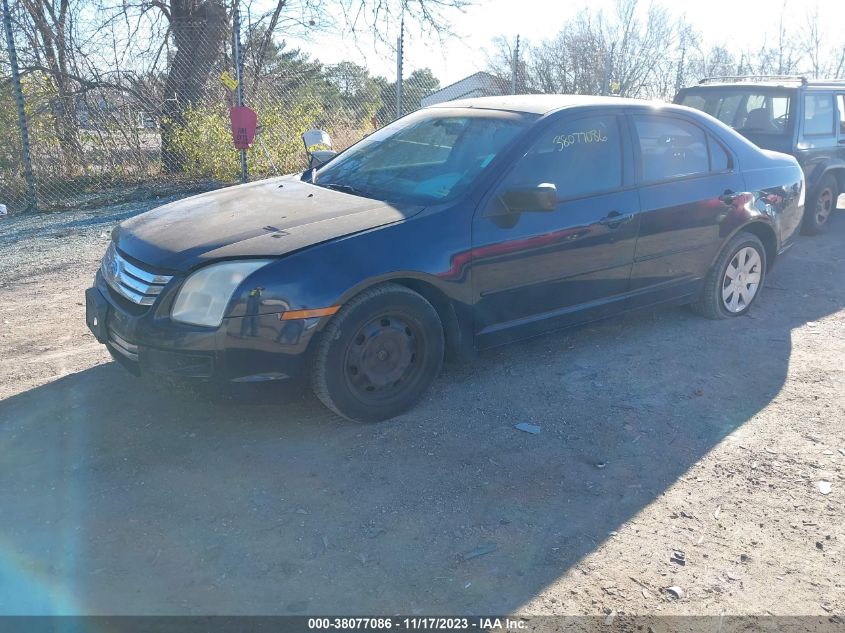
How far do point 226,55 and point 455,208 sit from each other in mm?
9372

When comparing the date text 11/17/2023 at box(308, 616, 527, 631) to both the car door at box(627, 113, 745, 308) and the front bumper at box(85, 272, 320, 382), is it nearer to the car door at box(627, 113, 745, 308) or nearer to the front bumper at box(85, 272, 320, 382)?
the front bumper at box(85, 272, 320, 382)

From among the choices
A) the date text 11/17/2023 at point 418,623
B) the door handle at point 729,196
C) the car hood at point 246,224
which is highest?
the car hood at point 246,224

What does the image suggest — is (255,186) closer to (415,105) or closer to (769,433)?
(769,433)

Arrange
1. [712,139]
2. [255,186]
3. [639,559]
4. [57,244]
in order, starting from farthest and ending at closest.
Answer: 1. [57,244]
2. [712,139]
3. [255,186]
4. [639,559]

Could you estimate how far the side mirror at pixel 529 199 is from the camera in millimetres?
3988

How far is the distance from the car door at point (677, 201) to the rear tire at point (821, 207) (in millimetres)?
3862

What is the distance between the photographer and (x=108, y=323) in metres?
3.83

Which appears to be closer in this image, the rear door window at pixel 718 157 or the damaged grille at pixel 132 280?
the damaged grille at pixel 132 280

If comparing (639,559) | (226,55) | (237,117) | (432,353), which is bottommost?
(639,559)

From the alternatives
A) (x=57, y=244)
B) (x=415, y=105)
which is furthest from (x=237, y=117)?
(x=415, y=105)

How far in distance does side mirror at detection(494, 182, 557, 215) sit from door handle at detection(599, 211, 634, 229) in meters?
0.62

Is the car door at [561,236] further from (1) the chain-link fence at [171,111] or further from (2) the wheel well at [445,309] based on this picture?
(1) the chain-link fence at [171,111]

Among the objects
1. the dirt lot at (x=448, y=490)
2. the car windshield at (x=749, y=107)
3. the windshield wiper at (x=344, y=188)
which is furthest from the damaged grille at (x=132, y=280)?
the car windshield at (x=749, y=107)

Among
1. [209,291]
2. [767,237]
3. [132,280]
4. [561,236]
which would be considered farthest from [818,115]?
[132,280]
